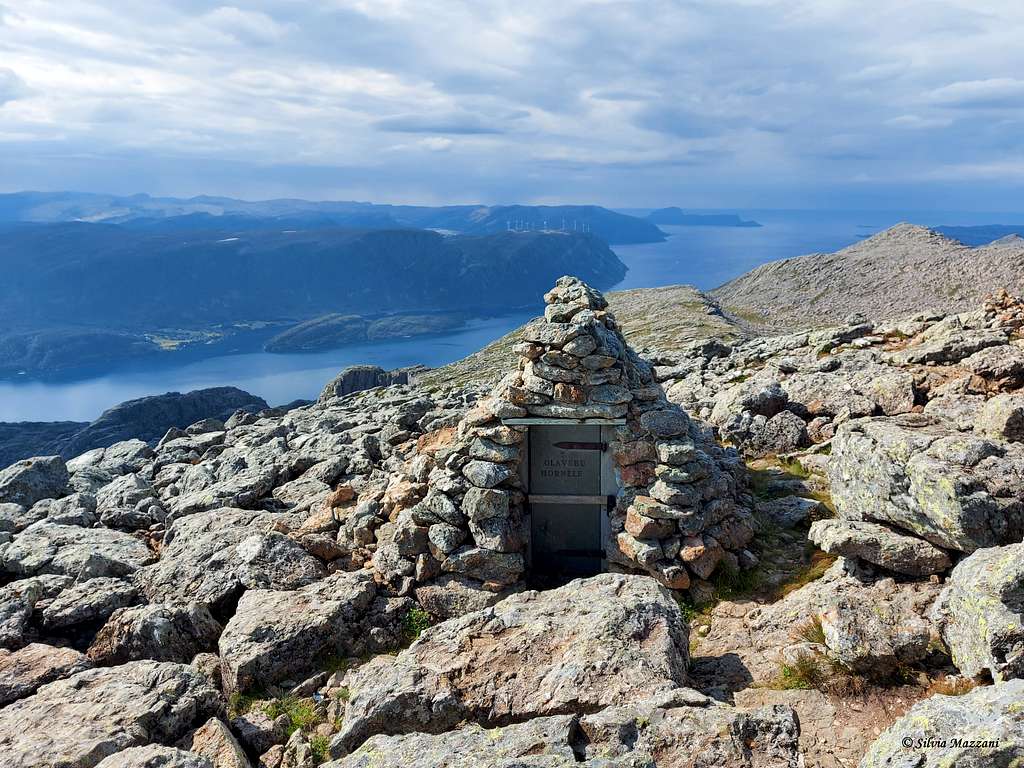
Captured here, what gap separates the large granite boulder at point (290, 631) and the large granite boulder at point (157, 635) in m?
0.80

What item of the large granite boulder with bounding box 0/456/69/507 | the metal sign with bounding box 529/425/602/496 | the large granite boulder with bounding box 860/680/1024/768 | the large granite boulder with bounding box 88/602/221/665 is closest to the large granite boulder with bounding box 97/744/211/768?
the large granite boulder with bounding box 88/602/221/665

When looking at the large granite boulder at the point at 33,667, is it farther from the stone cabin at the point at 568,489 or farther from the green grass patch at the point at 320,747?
the stone cabin at the point at 568,489

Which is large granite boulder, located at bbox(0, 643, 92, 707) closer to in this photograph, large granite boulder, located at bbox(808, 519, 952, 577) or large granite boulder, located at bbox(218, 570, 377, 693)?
large granite boulder, located at bbox(218, 570, 377, 693)

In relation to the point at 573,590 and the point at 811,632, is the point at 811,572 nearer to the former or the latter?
the point at 811,632

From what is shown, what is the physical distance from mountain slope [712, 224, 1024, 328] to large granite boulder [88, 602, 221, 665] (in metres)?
114

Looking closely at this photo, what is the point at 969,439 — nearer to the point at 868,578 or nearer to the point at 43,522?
the point at 868,578

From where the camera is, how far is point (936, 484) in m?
11.6

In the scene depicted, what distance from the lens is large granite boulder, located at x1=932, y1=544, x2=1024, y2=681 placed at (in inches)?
339

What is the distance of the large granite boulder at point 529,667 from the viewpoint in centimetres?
948

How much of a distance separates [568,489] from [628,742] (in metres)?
8.45

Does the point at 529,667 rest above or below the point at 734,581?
above

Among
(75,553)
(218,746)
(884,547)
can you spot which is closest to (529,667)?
(218,746)

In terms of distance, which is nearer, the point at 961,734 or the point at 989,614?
the point at 961,734

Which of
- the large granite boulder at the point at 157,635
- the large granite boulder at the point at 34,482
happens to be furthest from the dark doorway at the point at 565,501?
the large granite boulder at the point at 34,482
